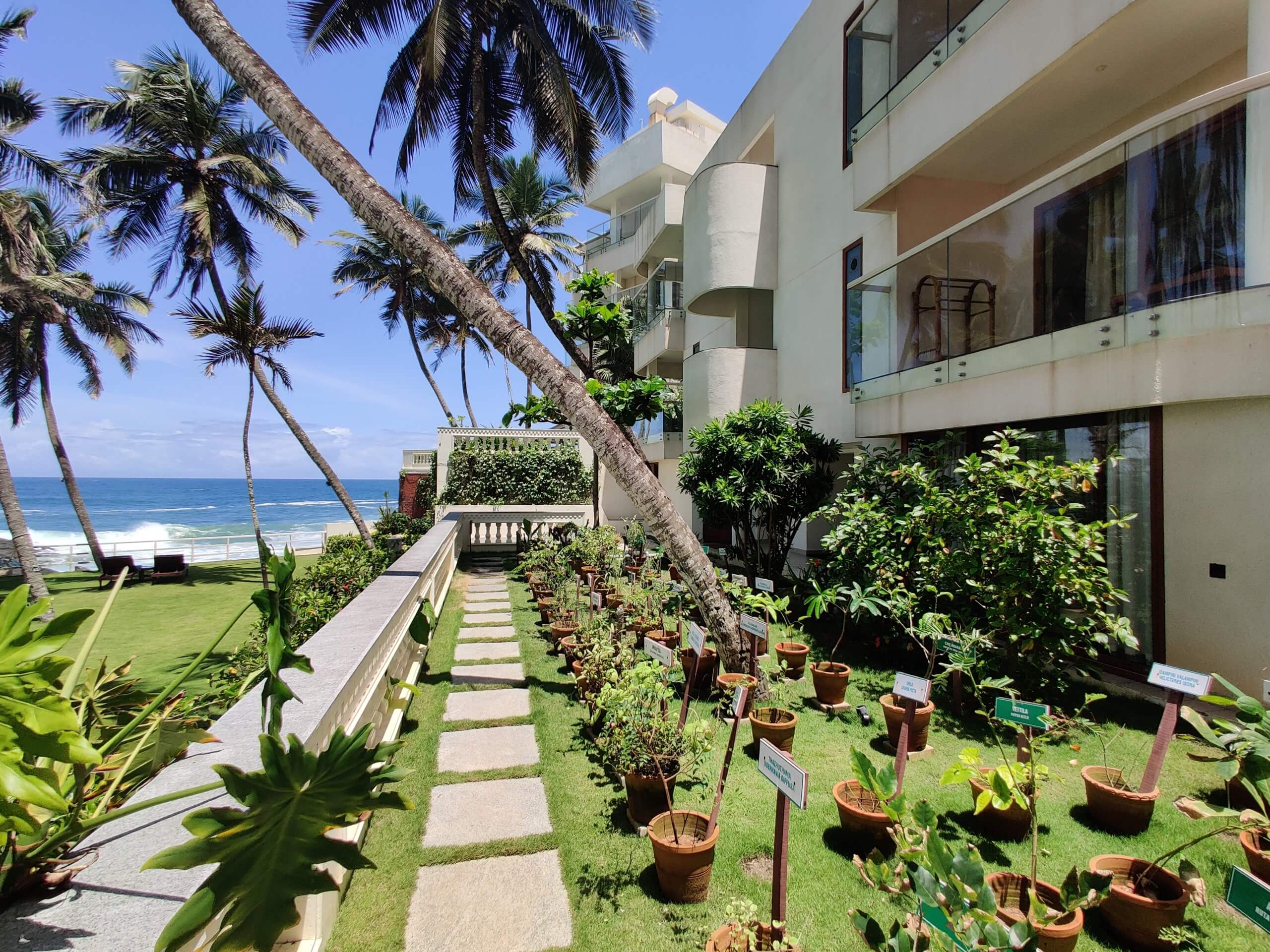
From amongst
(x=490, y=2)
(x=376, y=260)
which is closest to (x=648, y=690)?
(x=490, y=2)

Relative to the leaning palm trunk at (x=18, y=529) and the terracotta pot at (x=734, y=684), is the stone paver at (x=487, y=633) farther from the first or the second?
the leaning palm trunk at (x=18, y=529)

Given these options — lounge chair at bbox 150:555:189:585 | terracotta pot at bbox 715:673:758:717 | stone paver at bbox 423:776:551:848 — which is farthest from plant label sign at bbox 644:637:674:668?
lounge chair at bbox 150:555:189:585

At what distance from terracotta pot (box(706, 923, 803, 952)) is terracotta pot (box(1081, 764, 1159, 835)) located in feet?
8.30

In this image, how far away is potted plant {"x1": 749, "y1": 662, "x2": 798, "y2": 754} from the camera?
14.9 ft

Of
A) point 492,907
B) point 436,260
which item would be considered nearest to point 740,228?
point 436,260

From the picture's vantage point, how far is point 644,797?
3701mm

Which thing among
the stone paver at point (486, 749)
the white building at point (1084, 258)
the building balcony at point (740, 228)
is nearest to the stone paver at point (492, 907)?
the stone paver at point (486, 749)

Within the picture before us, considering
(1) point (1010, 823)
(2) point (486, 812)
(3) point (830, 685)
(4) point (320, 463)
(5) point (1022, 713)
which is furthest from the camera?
(4) point (320, 463)

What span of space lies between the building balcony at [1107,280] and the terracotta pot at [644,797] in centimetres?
513

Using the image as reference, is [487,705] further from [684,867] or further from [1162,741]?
[1162,741]

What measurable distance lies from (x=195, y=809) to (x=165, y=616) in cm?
1277

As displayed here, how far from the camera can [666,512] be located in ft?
18.1

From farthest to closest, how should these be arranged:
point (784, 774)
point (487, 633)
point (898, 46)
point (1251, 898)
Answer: point (898, 46)
point (487, 633)
point (784, 774)
point (1251, 898)

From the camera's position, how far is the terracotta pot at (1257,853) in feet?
9.57
